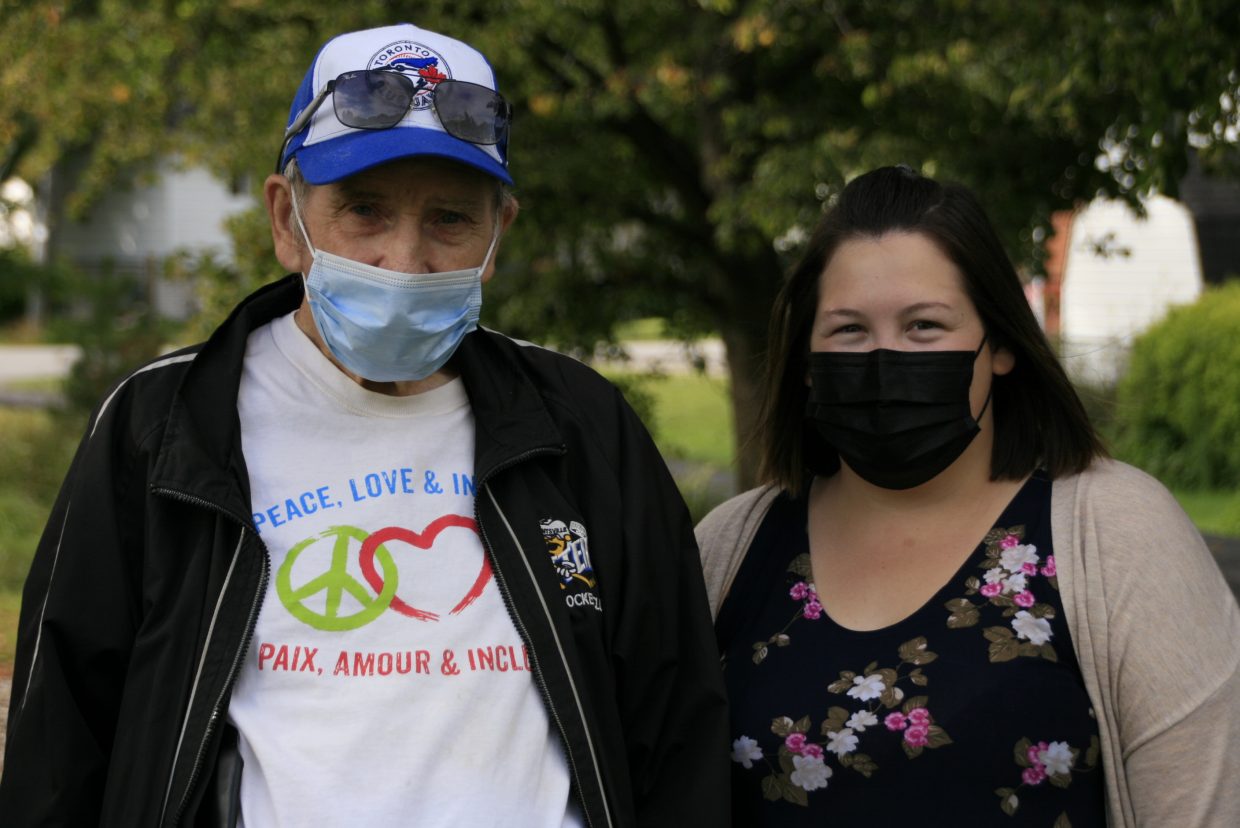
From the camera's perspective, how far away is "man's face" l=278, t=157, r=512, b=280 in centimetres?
251

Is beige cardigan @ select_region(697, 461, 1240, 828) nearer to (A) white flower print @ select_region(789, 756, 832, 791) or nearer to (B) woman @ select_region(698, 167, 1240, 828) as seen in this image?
(B) woman @ select_region(698, 167, 1240, 828)

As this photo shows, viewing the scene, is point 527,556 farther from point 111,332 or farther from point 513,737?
point 111,332

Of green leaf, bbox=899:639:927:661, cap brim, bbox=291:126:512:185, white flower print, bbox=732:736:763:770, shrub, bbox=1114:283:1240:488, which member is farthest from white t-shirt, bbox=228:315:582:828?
shrub, bbox=1114:283:1240:488

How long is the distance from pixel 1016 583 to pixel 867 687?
1.09 ft

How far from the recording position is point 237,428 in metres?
2.48

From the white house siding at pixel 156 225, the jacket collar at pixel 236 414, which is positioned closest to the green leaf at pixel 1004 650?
the jacket collar at pixel 236 414

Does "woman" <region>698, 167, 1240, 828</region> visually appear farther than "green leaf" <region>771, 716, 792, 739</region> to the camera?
No

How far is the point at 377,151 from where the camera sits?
2.44m

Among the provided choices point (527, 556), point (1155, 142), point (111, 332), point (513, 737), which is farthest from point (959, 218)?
point (111, 332)

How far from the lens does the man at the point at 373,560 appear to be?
2301mm

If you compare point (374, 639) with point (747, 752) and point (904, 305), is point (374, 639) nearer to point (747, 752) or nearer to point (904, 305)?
point (747, 752)

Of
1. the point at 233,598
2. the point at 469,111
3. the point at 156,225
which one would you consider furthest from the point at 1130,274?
the point at 156,225

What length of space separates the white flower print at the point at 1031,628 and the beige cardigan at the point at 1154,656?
0.05 m

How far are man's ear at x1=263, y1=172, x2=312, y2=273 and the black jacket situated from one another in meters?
0.12
